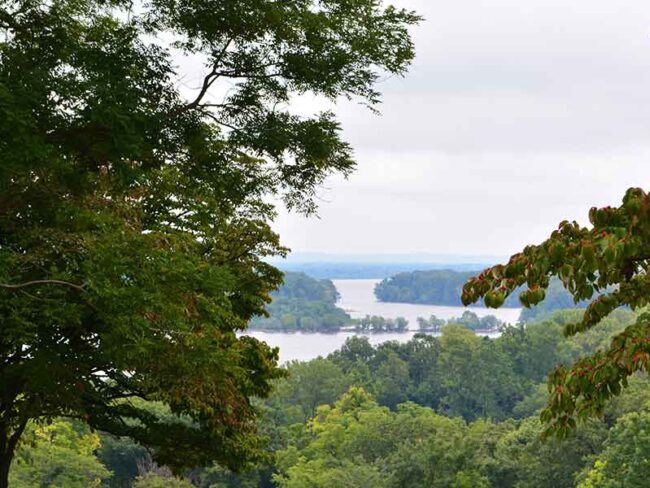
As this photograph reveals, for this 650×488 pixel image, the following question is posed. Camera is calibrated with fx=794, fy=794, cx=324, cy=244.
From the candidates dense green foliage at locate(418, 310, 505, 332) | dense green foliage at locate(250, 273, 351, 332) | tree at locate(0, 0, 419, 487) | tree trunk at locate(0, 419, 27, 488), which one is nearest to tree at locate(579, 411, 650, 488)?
tree at locate(0, 0, 419, 487)

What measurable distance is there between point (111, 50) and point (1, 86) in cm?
177

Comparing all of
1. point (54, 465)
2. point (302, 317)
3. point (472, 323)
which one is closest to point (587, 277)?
point (54, 465)

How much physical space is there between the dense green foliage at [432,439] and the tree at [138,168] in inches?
155

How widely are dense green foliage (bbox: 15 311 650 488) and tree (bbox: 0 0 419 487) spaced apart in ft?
12.9

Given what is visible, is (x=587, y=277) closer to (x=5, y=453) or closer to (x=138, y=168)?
(x=138, y=168)

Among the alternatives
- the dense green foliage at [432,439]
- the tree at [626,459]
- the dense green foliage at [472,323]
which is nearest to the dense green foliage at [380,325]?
the dense green foliage at [472,323]

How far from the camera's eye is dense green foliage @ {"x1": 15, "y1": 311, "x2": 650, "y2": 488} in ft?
90.1

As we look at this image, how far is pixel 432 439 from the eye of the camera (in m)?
29.8

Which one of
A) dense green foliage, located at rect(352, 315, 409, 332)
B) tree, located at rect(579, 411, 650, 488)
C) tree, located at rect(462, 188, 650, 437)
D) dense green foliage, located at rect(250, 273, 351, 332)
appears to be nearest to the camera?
tree, located at rect(462, 188, 650, 437)

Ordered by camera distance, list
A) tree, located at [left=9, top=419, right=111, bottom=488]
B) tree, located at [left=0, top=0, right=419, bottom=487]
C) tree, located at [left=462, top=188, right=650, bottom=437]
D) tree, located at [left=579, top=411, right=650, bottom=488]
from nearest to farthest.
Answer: tree, located at [left=462, top=188, right=650, bottom=437]
tree, located at [left=0, top=0, right=419, bottom=487]
tree, located at [left=579, top=411, right=650, bottom=488]
tree, located at [left=9, top=419, right=111, bottom=488]

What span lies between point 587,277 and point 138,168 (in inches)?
212

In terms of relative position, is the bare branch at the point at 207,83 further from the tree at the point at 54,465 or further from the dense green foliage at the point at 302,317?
the dense green foliage at the point at 302,317

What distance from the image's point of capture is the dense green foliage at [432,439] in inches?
1081

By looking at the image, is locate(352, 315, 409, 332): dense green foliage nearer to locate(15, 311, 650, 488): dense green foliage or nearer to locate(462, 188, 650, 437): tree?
locate(15, 311, 650, 488): dense green foliage
